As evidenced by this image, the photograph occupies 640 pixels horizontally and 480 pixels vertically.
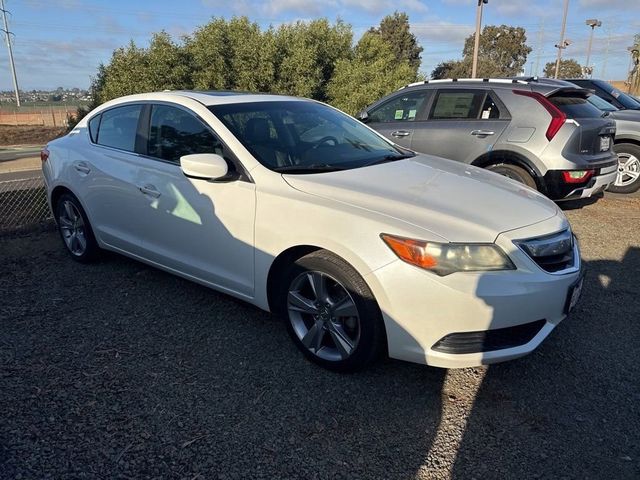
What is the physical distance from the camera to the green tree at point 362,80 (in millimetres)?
13781

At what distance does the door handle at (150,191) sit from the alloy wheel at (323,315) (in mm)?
1377

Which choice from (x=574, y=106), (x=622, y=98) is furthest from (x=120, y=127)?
(x=622, y=98)

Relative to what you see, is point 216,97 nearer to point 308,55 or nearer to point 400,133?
point 400,133

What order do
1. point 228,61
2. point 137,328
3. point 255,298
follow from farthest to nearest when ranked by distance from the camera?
point 228,61, point 137,328, point 255,298

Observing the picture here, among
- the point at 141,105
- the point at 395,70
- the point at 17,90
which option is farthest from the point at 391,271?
the point at 17,90

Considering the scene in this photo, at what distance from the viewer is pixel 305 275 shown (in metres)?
2.97

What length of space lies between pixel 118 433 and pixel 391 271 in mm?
Answer: 1611

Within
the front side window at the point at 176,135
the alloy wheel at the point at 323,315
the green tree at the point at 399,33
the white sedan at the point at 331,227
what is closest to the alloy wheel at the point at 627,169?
the white sedan at the point at 331,227

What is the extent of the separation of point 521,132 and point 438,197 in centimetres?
369

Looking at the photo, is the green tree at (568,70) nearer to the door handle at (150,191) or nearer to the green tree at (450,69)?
the green tree at (450,69)

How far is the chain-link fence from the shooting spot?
600cm

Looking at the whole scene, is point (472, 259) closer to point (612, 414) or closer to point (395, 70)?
point (612, 414)

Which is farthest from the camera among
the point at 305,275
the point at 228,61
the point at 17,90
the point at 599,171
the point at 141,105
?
the point at 17,90

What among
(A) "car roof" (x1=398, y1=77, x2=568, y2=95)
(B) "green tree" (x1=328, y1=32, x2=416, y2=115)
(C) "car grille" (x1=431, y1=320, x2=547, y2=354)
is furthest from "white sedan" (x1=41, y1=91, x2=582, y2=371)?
(B) "green tree" (x1=328, y1=32, x2=416, y2=115)
